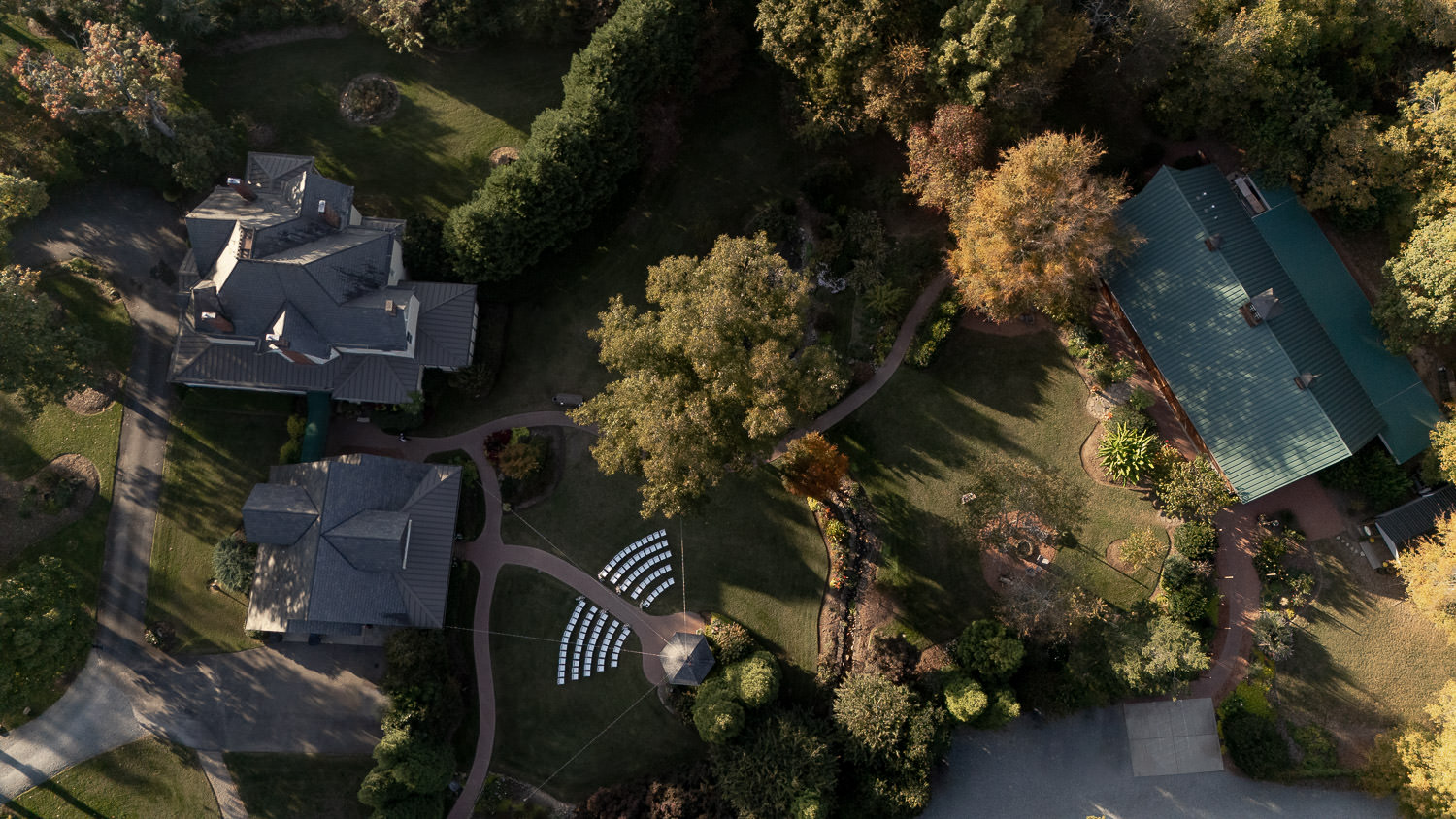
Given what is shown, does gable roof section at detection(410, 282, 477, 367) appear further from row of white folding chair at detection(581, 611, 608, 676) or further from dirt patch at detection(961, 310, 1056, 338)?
dirt patch at detection(961, 310, 1056, 338)

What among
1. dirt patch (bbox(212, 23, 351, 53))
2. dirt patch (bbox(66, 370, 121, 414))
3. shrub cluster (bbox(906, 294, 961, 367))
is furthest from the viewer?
dirt patch (bbox(212, 23, 351, 53))

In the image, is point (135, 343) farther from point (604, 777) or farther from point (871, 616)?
point (871, 616)

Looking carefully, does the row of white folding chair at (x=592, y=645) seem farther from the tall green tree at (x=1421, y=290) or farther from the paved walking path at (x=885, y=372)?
the tall green tree at (x=1421, y=290)

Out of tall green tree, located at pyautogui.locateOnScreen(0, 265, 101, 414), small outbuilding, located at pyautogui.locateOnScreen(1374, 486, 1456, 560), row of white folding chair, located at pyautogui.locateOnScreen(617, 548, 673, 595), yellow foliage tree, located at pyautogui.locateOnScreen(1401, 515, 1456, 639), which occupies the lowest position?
yellow foliage tree, located at pyautogui.locateOnScreen(1401, 515, 1456, 639)

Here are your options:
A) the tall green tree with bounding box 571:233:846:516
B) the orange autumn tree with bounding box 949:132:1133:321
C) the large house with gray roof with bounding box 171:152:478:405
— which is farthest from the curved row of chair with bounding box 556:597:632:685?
the orange autumn tree with bounding box 949:132:1133:321

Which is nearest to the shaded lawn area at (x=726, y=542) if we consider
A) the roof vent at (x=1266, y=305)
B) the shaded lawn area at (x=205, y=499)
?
the shaded lawn area at (x=205, y=499)

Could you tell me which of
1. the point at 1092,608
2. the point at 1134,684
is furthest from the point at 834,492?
the point at 1134,684
